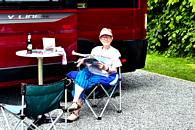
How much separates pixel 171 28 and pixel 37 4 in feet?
18.3

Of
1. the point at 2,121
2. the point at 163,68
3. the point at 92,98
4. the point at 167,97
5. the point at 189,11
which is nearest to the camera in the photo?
the point at 2,121

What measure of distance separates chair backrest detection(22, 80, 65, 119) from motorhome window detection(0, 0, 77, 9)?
171 cm

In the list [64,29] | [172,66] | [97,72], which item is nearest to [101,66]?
[97,72]

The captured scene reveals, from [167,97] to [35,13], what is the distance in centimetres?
236

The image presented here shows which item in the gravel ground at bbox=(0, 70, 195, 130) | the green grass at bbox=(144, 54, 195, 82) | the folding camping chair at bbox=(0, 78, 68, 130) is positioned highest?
the folding camping chair at bbox=(0, 78, 68, 130)

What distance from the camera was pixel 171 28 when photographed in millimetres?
10914

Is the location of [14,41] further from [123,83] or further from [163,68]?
[163,68]

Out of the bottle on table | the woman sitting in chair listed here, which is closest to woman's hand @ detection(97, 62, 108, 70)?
the woman sitting in chair

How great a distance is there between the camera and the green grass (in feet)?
28.8

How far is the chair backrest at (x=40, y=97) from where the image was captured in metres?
4.23

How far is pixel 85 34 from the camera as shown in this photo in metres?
6.58

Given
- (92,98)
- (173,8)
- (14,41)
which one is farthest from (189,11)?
(14,41)

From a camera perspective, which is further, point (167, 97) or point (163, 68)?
point (163, 68)

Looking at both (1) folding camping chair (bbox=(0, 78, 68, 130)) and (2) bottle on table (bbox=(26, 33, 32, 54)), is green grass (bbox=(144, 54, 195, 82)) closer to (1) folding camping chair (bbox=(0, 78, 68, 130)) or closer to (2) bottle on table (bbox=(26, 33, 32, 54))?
(2) bottle on table (bbox=(26, 33, 32, 54))
